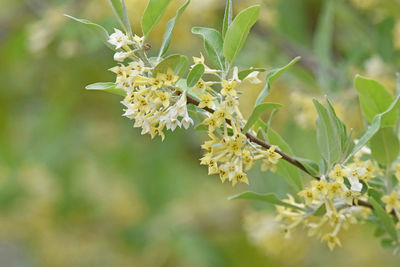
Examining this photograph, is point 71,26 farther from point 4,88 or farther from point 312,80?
point 4,88

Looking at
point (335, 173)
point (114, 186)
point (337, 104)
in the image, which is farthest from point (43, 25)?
point (335, 173)

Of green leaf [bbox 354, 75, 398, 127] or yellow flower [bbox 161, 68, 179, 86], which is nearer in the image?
yellow flower [bbox 161, 68, 179, 86]

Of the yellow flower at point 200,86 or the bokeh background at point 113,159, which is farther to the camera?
the bokeh background at point 113,159

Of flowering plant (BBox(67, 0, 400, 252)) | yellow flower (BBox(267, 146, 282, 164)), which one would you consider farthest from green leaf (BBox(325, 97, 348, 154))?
yellow flower (BBox(267, 146, 282, 164))

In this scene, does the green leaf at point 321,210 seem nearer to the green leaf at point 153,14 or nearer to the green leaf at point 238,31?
the green leaf at point 238,31

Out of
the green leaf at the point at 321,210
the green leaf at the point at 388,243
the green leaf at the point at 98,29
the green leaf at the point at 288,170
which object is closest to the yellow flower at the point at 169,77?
the green leaf at the point at 98,29

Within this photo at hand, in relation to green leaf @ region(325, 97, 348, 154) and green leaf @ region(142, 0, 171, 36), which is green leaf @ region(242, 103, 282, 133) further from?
green leaf @ region(142, 0, 171, 36)

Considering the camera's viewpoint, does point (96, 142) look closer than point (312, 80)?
No
